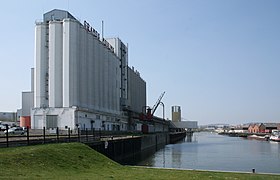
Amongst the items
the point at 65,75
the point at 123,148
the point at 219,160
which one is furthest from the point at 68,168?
A: the point at 65,75

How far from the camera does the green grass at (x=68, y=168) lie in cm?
1999

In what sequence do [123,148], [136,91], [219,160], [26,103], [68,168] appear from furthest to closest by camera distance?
[136,91]
[26,103]
[123,148]
[219,160]
[68,168]

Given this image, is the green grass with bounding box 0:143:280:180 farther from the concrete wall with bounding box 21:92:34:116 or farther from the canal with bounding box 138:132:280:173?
the concrete wall with bounding box 21:92:34:116

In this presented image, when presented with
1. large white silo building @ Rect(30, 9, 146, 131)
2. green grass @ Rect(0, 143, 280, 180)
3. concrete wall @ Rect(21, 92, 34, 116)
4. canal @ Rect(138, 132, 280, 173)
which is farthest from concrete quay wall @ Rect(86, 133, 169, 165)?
concrete wall @ Rect(21, 92, 34, 116)

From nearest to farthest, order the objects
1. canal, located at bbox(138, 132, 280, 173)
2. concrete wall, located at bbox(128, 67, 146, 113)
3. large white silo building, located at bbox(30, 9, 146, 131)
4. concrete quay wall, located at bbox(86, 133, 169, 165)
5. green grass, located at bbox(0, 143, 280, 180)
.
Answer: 1. green grass, located at bbox(0, 143, 280, 180)
2. canal, located at bbox(138, 132, 280, 173)
3. concrete quay wall, located at bbox(86, 133, 169, 165)
4. large white silo building, located at bbox(30, 9, 146, 131)
5. concrete wall, located at bbox(128, 67, 146, 113)

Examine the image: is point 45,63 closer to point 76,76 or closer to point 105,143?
point 76,76

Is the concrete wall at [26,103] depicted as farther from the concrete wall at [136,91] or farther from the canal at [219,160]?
the concrete wall at [136,91]

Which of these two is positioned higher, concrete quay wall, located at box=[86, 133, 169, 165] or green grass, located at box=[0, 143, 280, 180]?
green grass, located at box=[0, 143, 280, 180]

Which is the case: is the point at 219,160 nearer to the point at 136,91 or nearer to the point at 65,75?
the point at 65,75

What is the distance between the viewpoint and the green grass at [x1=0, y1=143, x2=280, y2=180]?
19992 millimetres

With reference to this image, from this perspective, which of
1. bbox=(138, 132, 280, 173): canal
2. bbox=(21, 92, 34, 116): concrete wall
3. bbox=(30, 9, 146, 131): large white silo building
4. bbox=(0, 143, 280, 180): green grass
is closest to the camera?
bbox=(0, 143, 280, 180): green grass

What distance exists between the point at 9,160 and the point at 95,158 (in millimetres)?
10351

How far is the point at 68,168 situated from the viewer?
24.0 m

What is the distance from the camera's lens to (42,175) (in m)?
19.4
